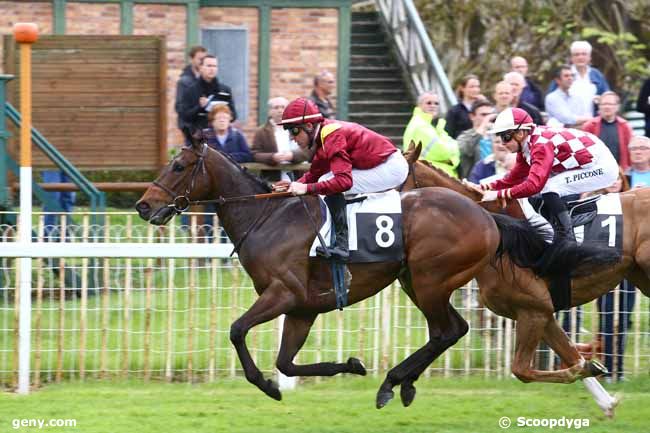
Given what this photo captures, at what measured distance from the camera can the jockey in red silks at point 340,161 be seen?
24.8ft

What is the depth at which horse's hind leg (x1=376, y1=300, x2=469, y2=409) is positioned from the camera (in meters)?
7.82

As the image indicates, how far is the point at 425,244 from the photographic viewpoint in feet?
25.3

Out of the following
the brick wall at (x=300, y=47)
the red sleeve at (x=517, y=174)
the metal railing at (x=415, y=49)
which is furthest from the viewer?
the brick wall at (x=300, y=47)

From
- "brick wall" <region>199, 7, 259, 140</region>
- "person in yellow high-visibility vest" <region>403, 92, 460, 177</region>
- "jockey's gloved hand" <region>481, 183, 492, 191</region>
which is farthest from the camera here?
"brick wall" <region>199, 7, 259, 140</region>

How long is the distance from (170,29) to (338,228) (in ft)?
25.7

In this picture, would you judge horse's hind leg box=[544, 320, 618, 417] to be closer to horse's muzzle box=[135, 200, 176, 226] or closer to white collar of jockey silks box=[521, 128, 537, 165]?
white collar of jockey silks box=[521, 128, 537, 165]

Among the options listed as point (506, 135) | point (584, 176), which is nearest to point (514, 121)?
point (506, 135)

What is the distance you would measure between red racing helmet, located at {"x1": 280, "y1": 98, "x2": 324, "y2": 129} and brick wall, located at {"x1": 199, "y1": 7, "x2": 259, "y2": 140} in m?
7.61

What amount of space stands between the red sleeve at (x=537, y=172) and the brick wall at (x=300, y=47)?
25.6ft

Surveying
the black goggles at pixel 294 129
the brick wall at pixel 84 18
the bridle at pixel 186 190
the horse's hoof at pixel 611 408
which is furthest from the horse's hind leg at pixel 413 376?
the brick wall at pixel 84 18

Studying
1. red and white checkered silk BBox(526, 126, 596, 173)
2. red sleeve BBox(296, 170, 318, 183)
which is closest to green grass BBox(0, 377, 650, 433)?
red sleeve BBox(296, 170, 318, 183)

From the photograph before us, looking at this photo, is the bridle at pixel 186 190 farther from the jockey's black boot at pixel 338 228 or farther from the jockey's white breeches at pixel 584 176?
the jockey's white breeches at pixel 584 176

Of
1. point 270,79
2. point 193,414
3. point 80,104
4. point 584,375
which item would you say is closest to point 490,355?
point 584,375

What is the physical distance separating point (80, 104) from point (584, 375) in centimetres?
611
